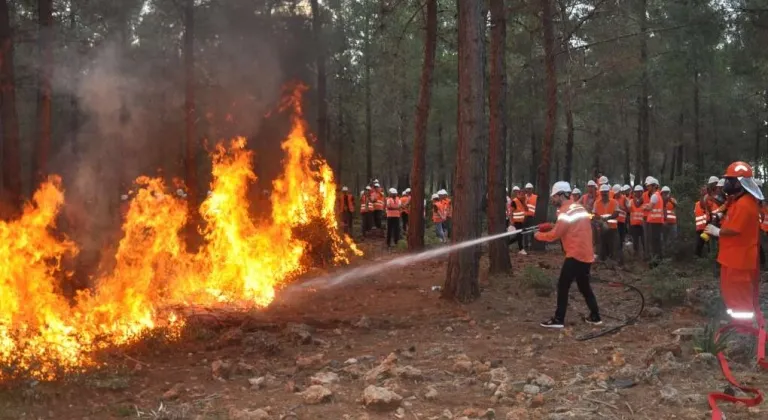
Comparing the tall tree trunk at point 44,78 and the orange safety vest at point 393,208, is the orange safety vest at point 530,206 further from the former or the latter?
the tall tree trunk at point 44,78

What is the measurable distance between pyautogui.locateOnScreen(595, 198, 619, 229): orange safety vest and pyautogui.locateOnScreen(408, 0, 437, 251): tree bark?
12.9 feet

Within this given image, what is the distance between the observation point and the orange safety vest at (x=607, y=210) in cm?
1387

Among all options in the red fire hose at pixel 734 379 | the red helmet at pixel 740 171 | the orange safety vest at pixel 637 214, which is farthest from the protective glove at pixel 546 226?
the orange safety vest at pixel 637 214

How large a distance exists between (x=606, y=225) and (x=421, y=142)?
4.61 meters

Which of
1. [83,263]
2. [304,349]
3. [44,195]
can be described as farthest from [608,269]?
[83,263]

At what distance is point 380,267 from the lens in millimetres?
13445

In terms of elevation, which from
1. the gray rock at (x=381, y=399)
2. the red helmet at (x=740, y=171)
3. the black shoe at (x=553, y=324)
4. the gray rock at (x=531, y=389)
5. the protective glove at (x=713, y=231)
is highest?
the red helmet at (x=740, y=171)

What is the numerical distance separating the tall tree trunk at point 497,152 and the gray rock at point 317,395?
6.75 m

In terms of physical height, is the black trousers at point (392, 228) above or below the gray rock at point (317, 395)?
above

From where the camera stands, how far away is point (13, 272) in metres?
7.10

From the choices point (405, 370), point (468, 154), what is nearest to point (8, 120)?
point (468, 154)

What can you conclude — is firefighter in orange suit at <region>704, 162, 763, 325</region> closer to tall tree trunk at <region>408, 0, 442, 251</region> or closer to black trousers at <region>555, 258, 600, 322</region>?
black trousers at <region>555, 258, 600, 322</region>

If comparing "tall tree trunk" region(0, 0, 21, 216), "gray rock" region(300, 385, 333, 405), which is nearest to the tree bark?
"tall tree trunk" region(0, 0, 21, 216)

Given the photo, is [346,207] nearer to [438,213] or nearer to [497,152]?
[438,213]
